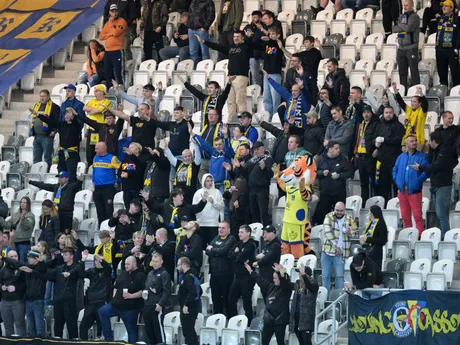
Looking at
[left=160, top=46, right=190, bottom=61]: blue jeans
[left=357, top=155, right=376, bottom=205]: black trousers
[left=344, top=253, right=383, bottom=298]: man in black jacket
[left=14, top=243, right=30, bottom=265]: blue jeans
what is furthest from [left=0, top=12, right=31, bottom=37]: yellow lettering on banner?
[left=160, top=46, right=190, bottom=61]: blue jeans

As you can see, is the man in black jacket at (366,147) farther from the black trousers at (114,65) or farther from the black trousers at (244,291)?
the black trousers at (114,65)

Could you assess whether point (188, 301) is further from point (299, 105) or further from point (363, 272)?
point (299, 105)

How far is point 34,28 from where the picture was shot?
12742mm

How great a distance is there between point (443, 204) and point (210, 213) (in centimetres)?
333

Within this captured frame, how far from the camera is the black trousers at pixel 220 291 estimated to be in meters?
16.8

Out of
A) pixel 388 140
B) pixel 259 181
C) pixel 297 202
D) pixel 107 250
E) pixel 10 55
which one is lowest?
pixel 107 250

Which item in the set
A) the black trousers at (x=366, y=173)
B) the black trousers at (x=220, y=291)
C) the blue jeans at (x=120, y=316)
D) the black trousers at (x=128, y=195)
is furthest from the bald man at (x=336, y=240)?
the black trousers at (x=128, y=195)

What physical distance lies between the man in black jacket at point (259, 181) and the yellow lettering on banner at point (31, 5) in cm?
499

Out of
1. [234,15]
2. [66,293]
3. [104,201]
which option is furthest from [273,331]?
[234,15]

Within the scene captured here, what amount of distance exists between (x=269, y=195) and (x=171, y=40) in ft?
20.7

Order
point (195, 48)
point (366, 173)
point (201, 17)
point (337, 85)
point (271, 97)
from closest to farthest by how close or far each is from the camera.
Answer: point (366, 173), point (337, 85), point (271, 97), point (201, 17), point (195, 48)

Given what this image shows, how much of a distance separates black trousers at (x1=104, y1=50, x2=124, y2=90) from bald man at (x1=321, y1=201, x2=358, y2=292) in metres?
7.11

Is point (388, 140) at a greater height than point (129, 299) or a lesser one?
greater

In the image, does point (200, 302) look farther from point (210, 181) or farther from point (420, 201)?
point (420, 201)
